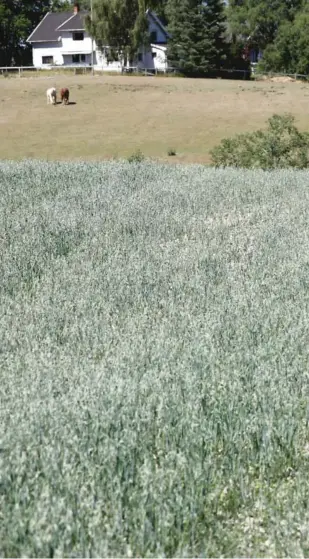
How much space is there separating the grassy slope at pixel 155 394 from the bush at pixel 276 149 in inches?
450

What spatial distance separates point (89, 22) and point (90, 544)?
7539cm

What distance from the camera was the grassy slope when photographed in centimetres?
337

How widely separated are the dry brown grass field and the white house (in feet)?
65.6

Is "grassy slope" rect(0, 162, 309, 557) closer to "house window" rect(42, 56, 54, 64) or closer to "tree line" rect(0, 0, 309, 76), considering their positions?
"tree line" rect(0, 0, 309, 76)

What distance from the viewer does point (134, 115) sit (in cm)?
4519

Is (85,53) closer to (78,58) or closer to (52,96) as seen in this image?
(78,58)

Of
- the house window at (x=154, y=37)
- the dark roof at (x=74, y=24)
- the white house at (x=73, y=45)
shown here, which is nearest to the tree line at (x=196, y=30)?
the house window at (x=154, y=37)

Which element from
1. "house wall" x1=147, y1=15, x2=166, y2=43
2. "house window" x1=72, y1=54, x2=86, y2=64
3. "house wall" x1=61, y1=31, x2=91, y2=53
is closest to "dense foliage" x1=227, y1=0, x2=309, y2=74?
"house wall" x1=147, y1=15, x2=166, y2=43

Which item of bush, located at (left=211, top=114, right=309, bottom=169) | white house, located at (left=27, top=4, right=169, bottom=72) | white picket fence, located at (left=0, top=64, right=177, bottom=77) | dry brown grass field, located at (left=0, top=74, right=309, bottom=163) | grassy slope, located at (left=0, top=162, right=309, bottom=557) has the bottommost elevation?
dry brown grass field, located at (left=0, top=74, right=309, bottom=163)

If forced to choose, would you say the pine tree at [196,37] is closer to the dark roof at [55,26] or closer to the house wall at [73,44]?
the house wall at [73,44]

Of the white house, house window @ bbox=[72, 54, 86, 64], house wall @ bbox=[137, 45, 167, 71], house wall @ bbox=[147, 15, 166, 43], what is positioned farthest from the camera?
house wall @ bbox=[147, 15, 166, 43]

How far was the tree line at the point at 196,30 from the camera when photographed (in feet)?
234

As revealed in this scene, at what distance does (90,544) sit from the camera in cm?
315

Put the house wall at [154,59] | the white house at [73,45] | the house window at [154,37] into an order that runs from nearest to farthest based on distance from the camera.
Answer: the house wall at [154,59]
the white house at [73,45]
the house window at [154,37]
